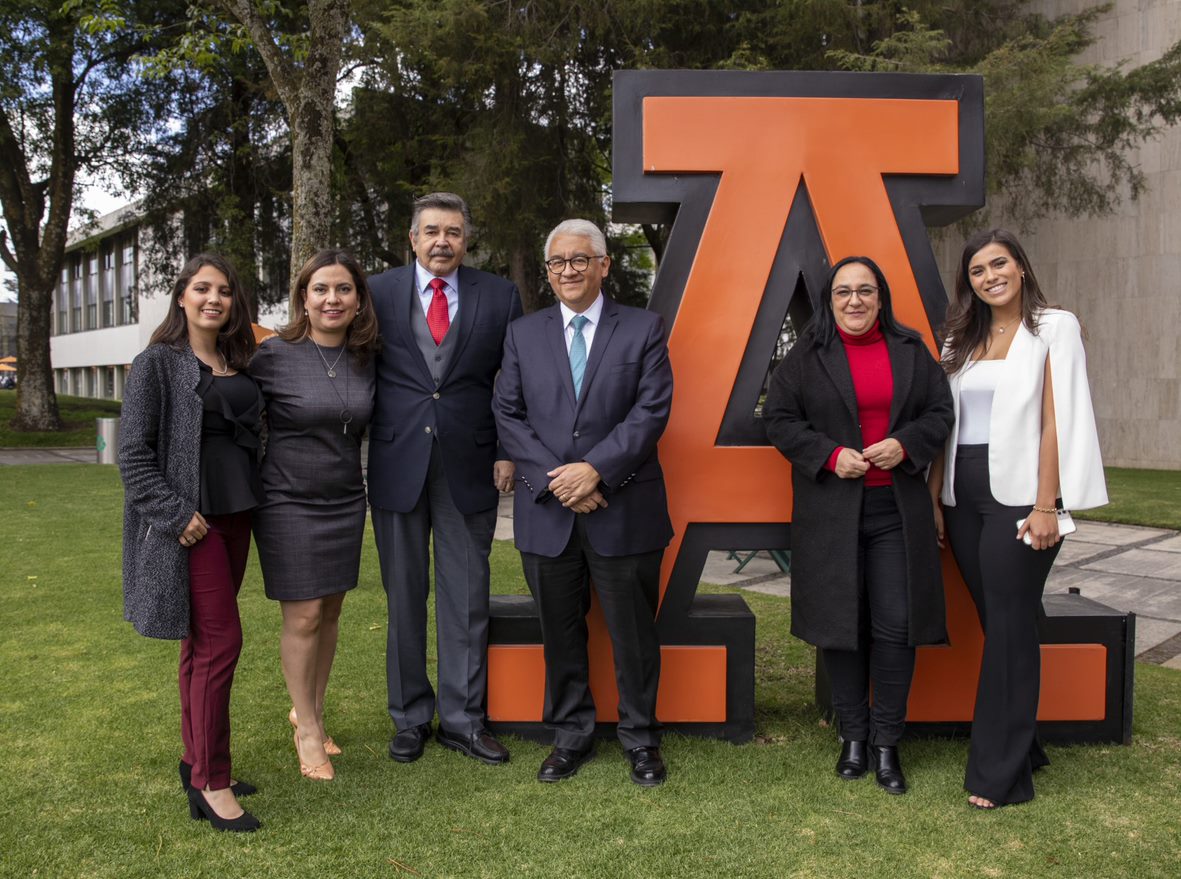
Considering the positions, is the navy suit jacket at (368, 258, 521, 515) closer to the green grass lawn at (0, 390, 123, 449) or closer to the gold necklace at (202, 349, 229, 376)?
the gold necklace at (202, 349, 229, 376)

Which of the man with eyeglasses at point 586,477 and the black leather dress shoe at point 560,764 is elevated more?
the man with eyeglasses at point 586,477

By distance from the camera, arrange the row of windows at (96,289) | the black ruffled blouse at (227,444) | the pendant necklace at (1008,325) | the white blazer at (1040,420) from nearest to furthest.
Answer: the black ruffled blouse at (227,444) < the white blazer at (1040,420) < the pendant necklace at (1008,325) < the row of windows at (96,289)

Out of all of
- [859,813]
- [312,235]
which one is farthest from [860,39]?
[859,813]

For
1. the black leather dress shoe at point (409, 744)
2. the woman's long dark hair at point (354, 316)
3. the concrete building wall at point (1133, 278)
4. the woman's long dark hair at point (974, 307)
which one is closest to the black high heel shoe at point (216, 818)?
the black leather dress shoe at point (409, 744)

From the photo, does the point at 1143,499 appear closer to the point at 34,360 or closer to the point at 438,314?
the point at 438,314

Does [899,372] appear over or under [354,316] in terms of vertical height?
under

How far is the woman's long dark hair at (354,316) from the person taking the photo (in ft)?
10.9

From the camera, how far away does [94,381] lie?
44.3 metres

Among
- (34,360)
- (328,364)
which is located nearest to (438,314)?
(328,364)

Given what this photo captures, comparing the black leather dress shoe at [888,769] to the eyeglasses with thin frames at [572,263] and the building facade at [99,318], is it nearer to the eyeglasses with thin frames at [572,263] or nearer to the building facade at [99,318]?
the eyeglasses with thin frames at [572,263]

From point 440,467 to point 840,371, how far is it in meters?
1.42

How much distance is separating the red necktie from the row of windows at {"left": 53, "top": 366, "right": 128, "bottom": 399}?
40128 mm

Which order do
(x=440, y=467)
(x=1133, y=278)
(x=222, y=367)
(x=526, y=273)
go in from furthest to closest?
(x=1133, y=278)
(x=526, y=273)
(x=440, y=467)
(x=222, y=367)

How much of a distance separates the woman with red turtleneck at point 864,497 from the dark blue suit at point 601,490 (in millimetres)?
485
